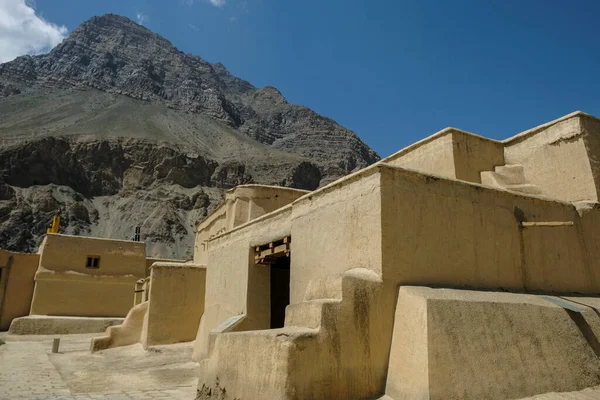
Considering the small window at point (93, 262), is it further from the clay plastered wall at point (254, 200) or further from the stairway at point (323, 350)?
the stairway at point (323, 350)

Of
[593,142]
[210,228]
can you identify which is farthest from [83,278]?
[593,142]

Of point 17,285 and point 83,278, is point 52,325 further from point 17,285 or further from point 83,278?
point 17,285

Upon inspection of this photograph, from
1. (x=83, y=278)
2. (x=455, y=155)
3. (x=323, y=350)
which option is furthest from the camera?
(x=83, y=278)

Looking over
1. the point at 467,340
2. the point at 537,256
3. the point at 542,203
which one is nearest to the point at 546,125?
the point at 542,203

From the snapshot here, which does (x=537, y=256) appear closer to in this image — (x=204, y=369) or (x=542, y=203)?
(x=542, y=203)

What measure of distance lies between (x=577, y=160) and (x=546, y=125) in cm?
115

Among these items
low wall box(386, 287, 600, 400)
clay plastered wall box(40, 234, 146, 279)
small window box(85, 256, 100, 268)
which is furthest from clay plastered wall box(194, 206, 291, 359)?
small window box(85, 256, 100, 268)

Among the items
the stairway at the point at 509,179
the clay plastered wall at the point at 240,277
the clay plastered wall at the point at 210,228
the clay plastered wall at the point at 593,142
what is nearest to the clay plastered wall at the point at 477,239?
the stairway at the point at 509,179

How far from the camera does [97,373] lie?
1155 centimetres

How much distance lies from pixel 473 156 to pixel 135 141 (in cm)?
6023

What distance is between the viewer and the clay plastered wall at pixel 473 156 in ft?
34.7

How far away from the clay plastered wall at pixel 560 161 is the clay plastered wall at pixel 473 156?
0.75 metres

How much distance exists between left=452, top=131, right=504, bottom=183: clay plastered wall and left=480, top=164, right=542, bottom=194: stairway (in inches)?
5.9

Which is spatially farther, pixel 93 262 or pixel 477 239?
pixel 93 262
